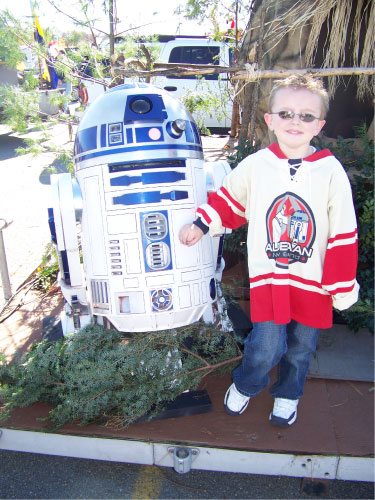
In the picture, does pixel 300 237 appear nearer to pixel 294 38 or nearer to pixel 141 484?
pixel 141 484

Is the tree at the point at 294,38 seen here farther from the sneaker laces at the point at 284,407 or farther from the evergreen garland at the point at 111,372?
the sneaker laces at the point at 284,407

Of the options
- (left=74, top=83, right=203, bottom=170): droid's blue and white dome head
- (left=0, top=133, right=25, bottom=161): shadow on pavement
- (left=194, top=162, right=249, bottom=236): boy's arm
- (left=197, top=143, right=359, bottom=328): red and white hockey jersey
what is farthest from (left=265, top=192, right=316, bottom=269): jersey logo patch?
(left=0, top=133, right=25, bottom=161): shadow on pavement

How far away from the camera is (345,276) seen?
1.86 metres

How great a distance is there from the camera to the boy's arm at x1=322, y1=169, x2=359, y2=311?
72.0 inches

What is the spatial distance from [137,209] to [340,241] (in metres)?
0.94

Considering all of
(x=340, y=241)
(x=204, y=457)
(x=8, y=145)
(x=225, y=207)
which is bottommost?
(x=204, y=457)

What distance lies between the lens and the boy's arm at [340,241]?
6.00ft

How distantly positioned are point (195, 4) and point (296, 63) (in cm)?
130

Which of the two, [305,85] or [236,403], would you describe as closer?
[305,85]

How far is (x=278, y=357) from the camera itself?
82.0 inches

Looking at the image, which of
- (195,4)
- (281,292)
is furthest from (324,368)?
(195,4)

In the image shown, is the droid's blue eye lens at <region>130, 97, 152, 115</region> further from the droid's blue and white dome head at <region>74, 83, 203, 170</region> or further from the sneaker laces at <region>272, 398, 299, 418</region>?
the sneaker laces at <region>272, 398, 299, 418</region>

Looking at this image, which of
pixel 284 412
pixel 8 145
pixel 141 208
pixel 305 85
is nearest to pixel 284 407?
pixel 284 412

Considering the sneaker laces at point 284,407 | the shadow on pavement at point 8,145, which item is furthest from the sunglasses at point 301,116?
the shadow on pavement at point 8,145
